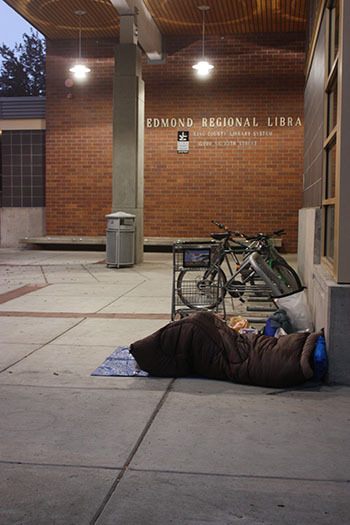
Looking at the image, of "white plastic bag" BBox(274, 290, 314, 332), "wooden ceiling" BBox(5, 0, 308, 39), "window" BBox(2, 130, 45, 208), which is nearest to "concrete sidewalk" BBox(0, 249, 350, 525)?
"white plastic bag" BBox(274, 290, 314, 332)

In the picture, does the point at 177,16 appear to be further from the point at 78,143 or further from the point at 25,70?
the point at 25,70

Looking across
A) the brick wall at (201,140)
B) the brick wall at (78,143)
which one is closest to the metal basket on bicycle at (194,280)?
the brick wall at (201,140)

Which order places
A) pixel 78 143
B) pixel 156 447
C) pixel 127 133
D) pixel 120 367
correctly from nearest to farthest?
pixel 156 447 → pixel 120 367 → pixel 127 133 → pixel 78 143

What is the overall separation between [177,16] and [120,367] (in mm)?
13410

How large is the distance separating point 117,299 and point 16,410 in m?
5.34

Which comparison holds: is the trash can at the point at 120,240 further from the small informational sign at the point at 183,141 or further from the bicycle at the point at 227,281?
the bicycle at the point at 227,281

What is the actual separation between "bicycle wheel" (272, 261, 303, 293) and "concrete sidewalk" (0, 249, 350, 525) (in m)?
2.79

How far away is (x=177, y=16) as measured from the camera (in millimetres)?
17062

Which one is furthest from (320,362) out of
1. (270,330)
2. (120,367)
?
(120,367)

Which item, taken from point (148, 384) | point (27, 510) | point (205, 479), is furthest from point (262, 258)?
point (27, 510)

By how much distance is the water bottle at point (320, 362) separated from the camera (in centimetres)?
506

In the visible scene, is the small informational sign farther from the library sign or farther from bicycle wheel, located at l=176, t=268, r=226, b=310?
bicycle wheel, located at l=176, t=268, r=226, b=310

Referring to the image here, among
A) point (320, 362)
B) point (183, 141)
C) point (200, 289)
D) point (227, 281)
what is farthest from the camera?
point (183, 141)

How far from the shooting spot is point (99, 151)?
63.4 feet
